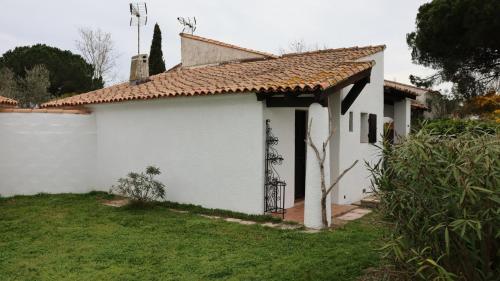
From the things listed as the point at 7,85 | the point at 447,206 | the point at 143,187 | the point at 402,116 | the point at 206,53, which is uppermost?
the point at 206,53

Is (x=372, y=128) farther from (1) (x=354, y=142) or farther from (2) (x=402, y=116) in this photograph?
(2) (x=402, y=116)

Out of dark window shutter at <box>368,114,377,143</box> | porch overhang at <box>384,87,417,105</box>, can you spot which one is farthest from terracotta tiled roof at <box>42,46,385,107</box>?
dark window shutter at <box>368,114,377,143</box>

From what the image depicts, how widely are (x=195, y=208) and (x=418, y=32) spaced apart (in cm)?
1824

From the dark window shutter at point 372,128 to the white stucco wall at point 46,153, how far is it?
908 centimetres

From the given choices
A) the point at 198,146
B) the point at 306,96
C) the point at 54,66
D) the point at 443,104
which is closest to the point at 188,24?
the point at 198,146

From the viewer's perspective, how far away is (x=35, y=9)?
18.5 m

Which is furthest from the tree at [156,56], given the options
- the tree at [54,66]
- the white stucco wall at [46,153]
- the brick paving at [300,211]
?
the brick paving at [300,211]

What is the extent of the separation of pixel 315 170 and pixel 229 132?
256 centimetres

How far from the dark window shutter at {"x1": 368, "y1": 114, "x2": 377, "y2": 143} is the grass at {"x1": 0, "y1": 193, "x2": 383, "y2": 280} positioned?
13.0 ft

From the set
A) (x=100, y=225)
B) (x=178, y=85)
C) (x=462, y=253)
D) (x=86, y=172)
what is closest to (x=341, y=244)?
(x=462, y=253)

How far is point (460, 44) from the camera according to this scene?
21375mm

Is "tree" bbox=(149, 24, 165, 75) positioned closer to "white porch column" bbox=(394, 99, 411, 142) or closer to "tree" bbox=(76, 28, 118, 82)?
"tree" bbox=(76, 28, 118, 82)

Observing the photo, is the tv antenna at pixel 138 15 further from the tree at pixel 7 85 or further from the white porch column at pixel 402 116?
the tree at pixel 7 85

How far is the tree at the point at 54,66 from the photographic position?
33438 mm
